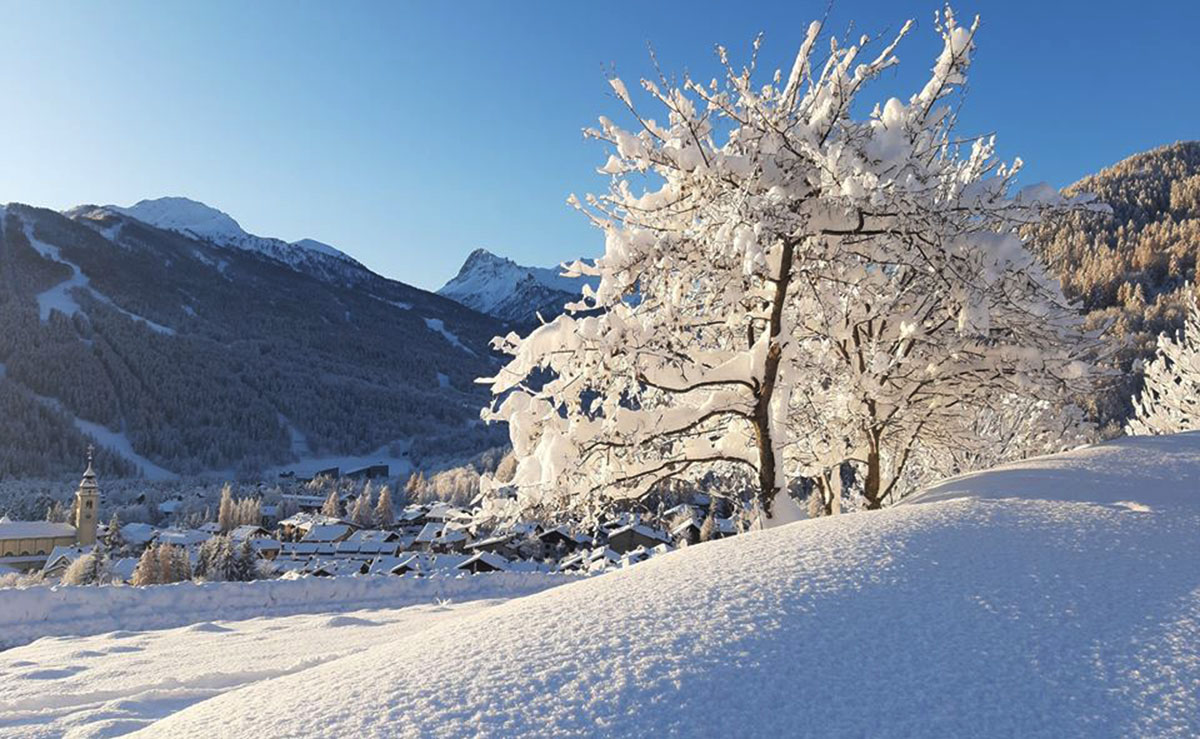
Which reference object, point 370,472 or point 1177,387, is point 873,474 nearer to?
point 1177,387

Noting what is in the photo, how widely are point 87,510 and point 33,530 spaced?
8.13 m

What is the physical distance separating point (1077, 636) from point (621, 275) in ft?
14.8

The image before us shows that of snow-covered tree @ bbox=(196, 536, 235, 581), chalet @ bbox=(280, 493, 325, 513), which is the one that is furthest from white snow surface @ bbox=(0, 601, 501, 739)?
chalet @ bbox=(280, 493, 325, 513)

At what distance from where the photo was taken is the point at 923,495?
591 cm

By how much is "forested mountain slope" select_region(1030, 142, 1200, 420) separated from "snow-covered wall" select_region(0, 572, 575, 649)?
63145 millimetres

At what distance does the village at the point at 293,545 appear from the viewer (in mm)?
33906

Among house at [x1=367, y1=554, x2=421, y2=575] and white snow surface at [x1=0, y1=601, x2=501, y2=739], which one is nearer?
white snow surface at [x1=0, y1=601, x2=501, y2=739]

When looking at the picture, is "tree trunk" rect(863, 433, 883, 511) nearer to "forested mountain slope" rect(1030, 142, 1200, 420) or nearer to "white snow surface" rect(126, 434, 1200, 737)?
"white snow surface" rect(126, 434, 1200, 737)

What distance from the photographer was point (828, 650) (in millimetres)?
2740

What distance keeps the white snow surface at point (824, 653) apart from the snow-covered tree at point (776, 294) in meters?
2.60

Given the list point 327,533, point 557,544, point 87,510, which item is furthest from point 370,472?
point 557,544

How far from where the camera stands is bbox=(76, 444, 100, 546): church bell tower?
5578cm

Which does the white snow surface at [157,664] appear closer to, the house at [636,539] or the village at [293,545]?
the village at [293,545]

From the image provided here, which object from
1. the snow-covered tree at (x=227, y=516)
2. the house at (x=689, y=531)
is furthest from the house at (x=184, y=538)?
the house at (x=689, y=531)
